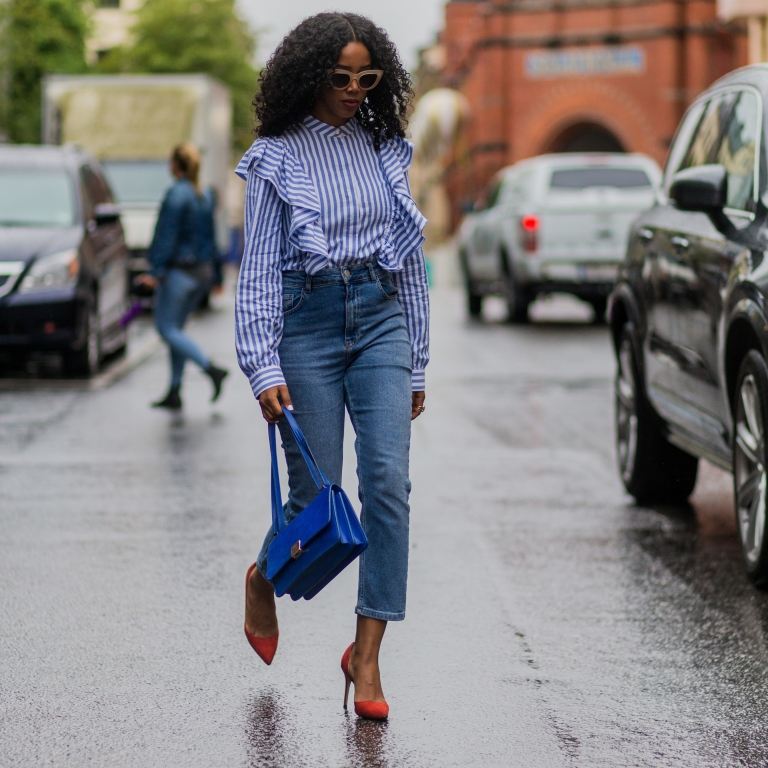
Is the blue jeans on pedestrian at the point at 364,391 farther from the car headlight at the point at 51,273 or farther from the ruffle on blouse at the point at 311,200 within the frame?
the car headlight at the point at 51,273

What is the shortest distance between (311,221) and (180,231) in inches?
342

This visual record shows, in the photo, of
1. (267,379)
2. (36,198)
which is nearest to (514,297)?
(36,198)

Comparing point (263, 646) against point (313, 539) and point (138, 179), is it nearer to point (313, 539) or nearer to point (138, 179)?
point (313, 539)

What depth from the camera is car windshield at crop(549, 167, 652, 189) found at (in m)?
23.9

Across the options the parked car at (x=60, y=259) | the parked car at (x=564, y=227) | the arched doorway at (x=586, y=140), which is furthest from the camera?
the arched doorway at (x=586, y=140)

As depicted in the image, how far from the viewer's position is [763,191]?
7449 millimetres

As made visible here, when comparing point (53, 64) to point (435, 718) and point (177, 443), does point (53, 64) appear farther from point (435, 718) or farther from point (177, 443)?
point (435, 718)

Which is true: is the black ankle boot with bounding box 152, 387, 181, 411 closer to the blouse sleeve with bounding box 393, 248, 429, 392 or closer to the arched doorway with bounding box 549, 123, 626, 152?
the blouse sleeve with bounding box 393, 248, 429, 392

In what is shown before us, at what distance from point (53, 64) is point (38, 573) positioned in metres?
49.9

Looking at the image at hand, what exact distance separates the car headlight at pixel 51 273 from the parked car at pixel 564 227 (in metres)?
8.56

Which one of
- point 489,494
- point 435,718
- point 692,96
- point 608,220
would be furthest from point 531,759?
point 692,96

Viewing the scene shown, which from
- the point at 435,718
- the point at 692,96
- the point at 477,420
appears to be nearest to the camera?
the point at 435,718

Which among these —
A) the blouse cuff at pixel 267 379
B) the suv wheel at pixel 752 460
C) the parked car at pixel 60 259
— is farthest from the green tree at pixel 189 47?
the blouse cuff at pixel 267 379

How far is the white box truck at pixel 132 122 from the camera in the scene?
2842 cm
